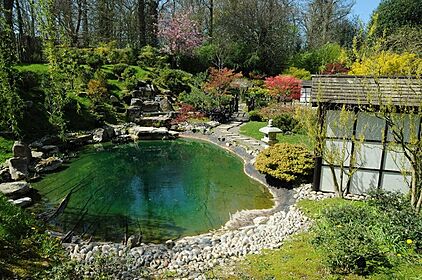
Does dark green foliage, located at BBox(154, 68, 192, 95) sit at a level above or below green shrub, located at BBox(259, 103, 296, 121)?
above

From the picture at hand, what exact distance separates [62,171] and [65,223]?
5111 mm

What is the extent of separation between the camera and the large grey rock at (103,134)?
1828 centimetres

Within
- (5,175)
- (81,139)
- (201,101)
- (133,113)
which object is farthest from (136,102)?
(5,175)

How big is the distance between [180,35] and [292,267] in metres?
30.8

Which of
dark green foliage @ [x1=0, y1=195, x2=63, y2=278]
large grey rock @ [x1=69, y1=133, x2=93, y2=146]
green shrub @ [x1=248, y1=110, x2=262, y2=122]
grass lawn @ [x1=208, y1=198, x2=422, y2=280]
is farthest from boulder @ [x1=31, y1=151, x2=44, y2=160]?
green shrub @ [x1=248, y1=110, x2=262, y2=122]

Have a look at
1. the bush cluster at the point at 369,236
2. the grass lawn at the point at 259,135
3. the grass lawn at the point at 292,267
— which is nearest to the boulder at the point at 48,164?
the grass lawn at the point at 292,267

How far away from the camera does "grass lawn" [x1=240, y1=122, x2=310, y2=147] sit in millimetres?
16375

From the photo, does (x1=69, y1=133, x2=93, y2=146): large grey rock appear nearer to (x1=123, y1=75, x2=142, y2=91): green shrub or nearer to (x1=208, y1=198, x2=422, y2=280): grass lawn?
(x1=123, y1=75, x2=142, y2=91): green shrub

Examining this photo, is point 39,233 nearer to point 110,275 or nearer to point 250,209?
point 110,275

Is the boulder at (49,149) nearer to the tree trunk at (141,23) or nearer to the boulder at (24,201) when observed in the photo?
the boulder at (24,201)

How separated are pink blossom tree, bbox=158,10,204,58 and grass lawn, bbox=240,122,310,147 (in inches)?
617

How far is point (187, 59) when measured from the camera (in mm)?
34031

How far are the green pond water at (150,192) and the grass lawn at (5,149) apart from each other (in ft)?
6.45

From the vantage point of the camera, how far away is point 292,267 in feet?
20.1
